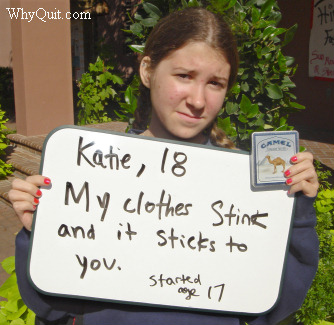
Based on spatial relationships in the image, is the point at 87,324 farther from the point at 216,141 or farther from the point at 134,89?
the point at 134,89

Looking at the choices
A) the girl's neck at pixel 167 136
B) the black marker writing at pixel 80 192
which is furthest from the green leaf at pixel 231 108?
the black marker writing at pixel 80 192

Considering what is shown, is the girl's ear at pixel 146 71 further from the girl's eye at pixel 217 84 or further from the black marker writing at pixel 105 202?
the black marker writing at pixel 105 202

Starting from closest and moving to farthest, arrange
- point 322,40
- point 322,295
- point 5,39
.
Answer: point 322,295 < point 322,40 < point 5,39

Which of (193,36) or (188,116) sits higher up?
(193,36)

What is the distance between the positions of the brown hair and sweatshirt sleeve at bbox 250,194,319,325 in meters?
0.44

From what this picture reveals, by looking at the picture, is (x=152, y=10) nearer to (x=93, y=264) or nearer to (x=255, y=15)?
(x=255, y=15)

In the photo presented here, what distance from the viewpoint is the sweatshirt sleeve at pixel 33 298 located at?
1.31 metres

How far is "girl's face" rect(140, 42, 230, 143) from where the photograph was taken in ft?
4.46

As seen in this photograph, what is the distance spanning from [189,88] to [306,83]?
8.02 m

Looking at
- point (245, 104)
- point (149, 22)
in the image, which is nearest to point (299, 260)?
point (245, 104)

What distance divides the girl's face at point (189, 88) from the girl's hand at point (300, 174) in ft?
1.07

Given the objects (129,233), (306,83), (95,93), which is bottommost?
(95,93)

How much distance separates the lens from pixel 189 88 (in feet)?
4.46

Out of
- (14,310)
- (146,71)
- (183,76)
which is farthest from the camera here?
(14,310)
